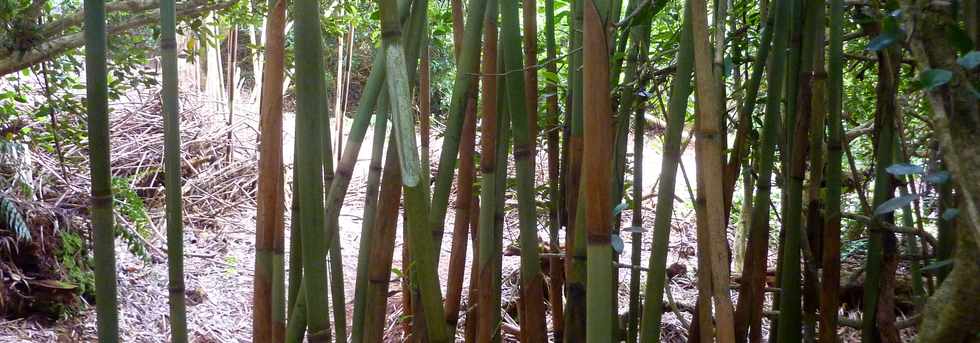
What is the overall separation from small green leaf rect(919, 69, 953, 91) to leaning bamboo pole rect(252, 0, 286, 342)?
0.67 metres

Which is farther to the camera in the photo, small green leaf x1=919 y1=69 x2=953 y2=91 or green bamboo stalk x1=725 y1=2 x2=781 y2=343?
green bamboo stalk x1=725 y1=2 x2=781 y2=343

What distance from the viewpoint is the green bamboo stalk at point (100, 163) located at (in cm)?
85

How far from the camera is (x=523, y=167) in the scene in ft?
3.18

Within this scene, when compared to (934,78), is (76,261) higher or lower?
lower

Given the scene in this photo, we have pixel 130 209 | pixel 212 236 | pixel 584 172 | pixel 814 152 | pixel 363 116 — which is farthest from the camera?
pixel 212 236

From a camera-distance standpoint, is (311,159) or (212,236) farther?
(212,236)

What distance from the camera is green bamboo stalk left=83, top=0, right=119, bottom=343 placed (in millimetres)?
853

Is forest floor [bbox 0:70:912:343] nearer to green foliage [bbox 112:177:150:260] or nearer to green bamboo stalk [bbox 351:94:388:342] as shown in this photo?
green foliage [bbox 112:177:150:260]

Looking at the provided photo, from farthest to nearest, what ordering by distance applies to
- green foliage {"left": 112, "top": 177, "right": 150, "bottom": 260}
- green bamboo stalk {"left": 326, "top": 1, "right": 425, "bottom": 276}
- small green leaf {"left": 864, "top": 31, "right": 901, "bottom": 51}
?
green foliage {"left": 112, "top": 177, "right": 150, "bottom": 260}
green bamboo stalk {"left": 326, "top": 1, "right": 425, "bottom": 276}
small green leaf {"left": 864, "top": 31, "right": 901, "bottom": 51}

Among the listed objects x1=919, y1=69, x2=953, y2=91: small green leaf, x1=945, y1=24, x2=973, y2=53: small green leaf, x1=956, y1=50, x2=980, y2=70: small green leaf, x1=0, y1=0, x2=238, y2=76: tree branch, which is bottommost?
x1=919, y1=69, x2=953, y2=91: small green leaf

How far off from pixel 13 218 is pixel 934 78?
2.44 metres

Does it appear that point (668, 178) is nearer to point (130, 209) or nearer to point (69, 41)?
point (69, 41)

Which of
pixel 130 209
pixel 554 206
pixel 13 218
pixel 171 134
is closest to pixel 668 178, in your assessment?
A: pixel 554 206

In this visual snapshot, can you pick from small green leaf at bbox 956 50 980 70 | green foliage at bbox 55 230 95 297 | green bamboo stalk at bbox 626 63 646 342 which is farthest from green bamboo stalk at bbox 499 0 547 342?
green foliage at bbox 55 230 95 297
